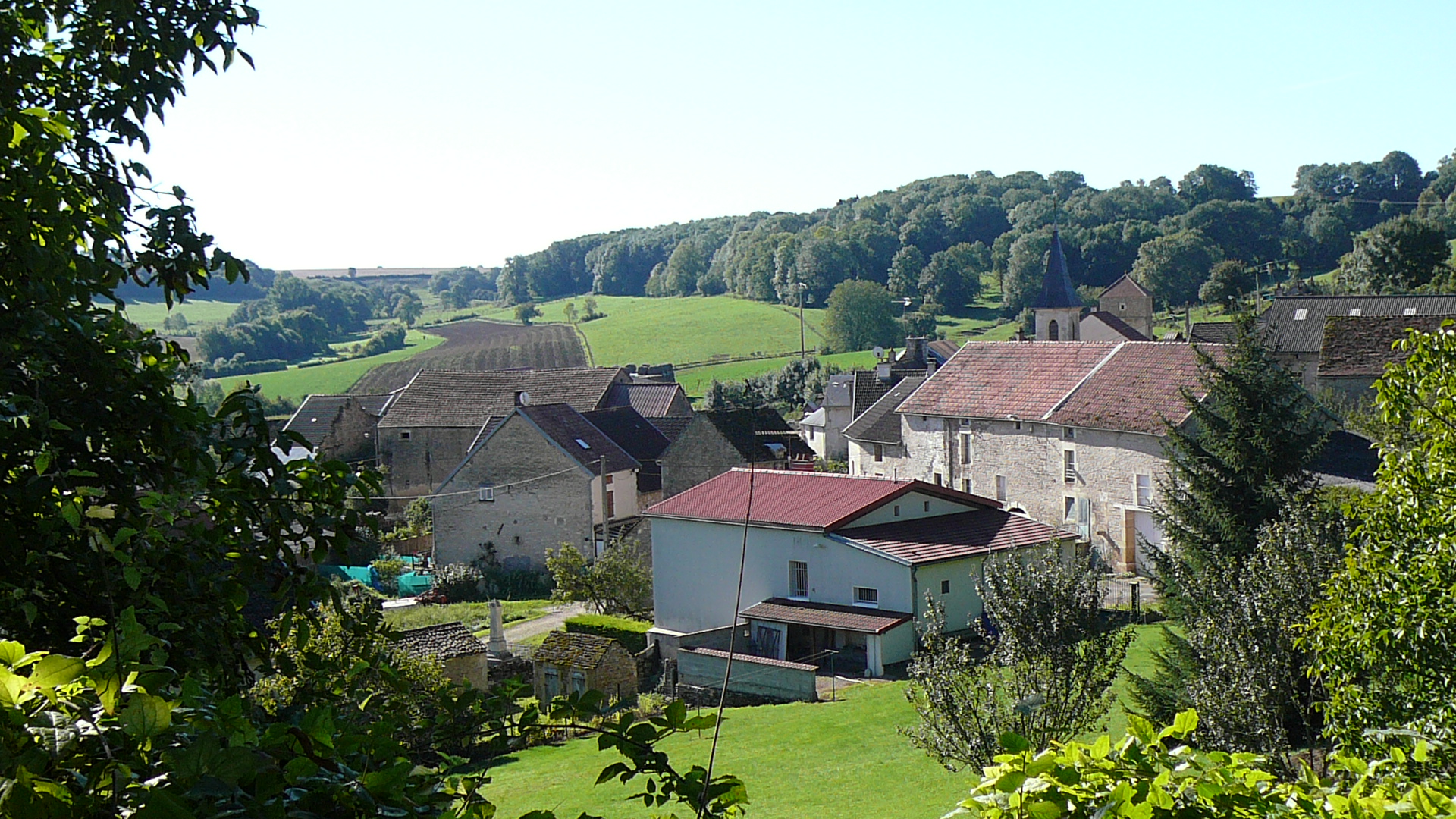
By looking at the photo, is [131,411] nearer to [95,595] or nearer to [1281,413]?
[95,595]

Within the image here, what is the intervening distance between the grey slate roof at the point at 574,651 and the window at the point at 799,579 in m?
4.69

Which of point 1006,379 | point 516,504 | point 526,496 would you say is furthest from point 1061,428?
point 516,504

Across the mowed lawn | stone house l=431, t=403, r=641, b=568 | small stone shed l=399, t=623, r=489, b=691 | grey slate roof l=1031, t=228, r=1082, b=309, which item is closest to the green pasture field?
grey slate roof l=1031, t=228, r=1082, b=309

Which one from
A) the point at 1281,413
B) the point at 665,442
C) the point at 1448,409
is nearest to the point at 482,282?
the point at 665,442

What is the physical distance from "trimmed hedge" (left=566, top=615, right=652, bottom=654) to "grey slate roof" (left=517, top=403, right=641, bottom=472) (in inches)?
473

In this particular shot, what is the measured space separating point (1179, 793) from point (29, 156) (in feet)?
14.0

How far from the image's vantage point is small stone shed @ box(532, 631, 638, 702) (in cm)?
2372

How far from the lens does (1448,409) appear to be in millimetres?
7609

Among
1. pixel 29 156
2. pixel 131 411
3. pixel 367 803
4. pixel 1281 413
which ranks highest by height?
pixel 29 156

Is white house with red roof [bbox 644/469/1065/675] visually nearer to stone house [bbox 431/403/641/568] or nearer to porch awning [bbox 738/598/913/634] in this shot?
porch awning [bbox 738/598/913/634]

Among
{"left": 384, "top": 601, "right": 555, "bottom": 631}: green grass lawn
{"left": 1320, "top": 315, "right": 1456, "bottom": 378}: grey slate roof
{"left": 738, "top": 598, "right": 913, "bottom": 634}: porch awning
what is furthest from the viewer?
{"left": 1320, "top": 315, "right": 1456, "bottom": 378}: grey slate roof

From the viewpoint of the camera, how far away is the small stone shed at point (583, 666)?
2372cm

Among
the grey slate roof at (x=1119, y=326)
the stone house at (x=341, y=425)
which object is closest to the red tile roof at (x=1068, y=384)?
the stone house at (x=341, y=425)

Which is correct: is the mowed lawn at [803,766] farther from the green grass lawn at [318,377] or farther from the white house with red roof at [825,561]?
the green grass lawn at [318,377]
